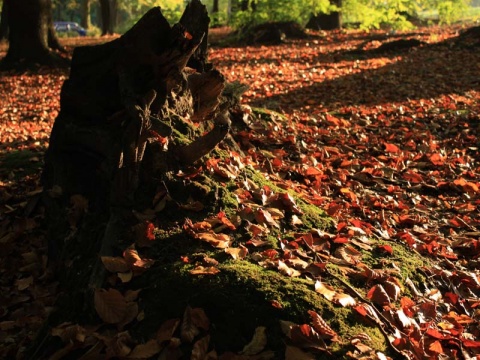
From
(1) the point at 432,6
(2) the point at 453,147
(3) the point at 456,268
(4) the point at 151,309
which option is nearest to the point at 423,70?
(2) the point at 453,147

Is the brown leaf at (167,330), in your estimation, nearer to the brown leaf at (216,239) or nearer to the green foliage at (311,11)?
the brown leaf at (216,239)

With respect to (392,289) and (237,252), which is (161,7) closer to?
(237,252)

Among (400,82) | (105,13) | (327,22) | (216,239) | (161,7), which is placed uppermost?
(105,13)

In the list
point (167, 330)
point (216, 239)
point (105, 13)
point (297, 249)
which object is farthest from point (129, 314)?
point (105, 13)

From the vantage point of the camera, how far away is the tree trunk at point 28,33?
12750 mm

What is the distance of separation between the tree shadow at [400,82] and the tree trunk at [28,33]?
7028mm

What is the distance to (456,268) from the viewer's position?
12.3 ft

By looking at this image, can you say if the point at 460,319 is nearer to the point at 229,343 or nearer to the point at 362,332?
the point at 362,332

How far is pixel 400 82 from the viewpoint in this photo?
10.3m

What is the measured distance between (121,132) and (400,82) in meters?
7.91

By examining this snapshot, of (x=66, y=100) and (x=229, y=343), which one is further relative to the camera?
(x=66, y=100)

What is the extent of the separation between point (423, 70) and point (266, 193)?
886 centimetres

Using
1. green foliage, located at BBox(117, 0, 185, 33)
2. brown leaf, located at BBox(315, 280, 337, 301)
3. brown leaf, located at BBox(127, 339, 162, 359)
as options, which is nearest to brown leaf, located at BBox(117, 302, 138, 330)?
brown leaf, located at BBox(127, 339, 162, 359)

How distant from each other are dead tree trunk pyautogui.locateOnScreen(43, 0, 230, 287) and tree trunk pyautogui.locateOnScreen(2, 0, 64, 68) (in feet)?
32.6
